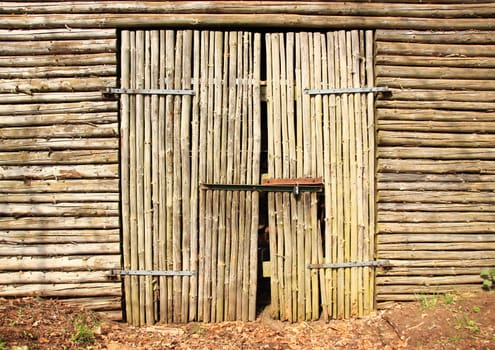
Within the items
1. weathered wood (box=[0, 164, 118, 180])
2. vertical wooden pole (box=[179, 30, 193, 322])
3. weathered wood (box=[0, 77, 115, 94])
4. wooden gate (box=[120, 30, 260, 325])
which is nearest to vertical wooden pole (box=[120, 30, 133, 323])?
wooden gate (box=[120, 30, 260, 325])

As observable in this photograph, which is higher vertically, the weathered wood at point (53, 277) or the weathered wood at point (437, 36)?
the weathered wood at point (437, 36)

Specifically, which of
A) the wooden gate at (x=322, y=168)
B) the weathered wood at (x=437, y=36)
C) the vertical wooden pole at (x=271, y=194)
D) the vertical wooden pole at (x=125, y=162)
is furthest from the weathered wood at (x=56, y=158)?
the weathered wood at (x=437, y=36)

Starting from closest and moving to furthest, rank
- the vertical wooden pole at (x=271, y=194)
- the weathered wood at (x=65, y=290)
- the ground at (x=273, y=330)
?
the ground at (x=273, y=330)
the weathered wood at (x=65, y=290)
the vertical wooden pole at (x=271, y=194)

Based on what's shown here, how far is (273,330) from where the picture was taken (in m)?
5.55

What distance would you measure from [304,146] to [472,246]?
2.67m

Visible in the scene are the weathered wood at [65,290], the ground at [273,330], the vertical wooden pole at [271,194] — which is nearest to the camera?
the ground at [273,330]

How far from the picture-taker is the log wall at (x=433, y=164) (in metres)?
Result: 5.66

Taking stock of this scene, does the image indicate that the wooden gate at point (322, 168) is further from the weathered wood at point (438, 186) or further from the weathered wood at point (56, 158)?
the weathered wood at point (56, 158)

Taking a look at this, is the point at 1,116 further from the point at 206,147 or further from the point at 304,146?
the point at 304,146

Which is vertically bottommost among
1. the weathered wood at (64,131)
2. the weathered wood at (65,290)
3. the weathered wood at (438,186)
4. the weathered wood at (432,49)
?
the weathered wood at (65,290)

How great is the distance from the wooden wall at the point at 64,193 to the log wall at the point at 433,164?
3622 millimetres

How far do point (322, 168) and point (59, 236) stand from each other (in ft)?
11.8

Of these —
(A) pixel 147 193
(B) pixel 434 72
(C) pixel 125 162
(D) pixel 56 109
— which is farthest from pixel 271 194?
(D) pixel 56 109

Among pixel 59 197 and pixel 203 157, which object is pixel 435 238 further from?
pixel 59 197
